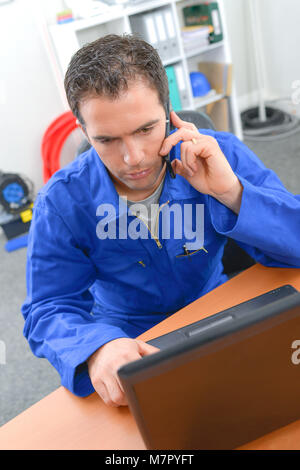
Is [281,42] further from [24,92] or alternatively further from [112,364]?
[112,364]

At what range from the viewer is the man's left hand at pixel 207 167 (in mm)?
945

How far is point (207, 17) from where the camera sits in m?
3.06

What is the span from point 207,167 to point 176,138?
0.10 meters

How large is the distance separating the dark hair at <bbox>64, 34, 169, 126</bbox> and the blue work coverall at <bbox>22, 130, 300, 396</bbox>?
20 cm

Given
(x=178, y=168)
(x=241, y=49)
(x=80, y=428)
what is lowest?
(x=80, y=428)

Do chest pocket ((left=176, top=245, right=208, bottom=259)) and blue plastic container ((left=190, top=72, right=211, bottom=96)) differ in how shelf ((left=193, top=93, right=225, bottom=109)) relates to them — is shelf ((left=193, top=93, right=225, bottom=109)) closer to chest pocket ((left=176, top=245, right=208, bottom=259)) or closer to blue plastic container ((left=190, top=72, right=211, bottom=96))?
blue plastic container ((left=190, top=72, right=211, bottom=96))

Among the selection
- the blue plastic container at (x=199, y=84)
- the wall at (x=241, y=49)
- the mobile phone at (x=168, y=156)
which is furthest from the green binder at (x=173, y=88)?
the mobile phone at (x=168, y=156)

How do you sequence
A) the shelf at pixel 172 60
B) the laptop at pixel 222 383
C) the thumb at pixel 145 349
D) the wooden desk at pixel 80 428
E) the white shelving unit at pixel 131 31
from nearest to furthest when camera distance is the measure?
the laptop at pixel 222 383, the wooden desk at pixel 80 428, the thumb at pixel 145 349, the white shelving unit at pixel 131 31, the shelf at pixel 172 60

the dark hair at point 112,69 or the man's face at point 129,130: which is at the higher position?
the dark hair at point 112,69

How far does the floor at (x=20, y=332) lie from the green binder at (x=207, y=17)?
2.94 ft

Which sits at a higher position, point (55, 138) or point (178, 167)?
point (178, 167)

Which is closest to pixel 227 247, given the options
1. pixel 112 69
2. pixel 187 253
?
pixel 187 253

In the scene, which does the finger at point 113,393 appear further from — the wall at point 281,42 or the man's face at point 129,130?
the wall at point 281,42
